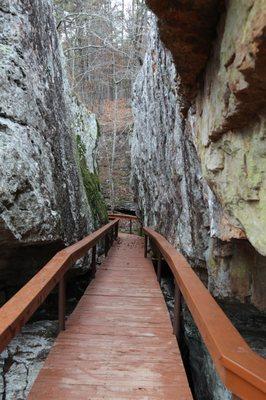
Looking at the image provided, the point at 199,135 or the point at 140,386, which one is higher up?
the point at 199,135

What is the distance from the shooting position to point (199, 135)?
14.5ft

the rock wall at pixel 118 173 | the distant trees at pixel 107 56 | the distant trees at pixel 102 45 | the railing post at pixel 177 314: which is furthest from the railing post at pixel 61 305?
the rock wall at pixel 118 173

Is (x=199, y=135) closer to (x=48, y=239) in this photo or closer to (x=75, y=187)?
(x=48, y=239)

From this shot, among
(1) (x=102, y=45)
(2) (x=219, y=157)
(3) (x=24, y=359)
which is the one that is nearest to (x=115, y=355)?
(3) (x=24, y=359)

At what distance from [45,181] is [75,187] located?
215 centimetres

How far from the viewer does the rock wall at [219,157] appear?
2391mm

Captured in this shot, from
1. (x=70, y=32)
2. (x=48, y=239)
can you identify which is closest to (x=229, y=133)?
(x=48, y=239)

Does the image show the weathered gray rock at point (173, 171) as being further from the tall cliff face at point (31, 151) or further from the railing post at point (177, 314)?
the tall cliff face at point (31, 151)

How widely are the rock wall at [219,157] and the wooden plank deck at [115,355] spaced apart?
1.27 meters

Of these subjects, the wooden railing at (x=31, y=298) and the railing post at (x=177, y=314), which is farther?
the railing post at (x=177, y=314)

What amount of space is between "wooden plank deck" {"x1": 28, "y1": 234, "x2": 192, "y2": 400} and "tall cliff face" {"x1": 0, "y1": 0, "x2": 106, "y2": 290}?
1.30 metres

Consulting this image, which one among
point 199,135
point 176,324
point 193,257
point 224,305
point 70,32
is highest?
point 70,32

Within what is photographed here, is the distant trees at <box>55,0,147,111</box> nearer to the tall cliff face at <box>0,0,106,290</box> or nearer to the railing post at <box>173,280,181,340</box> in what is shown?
the tall cliff face at <box>0,0,106,290</box>

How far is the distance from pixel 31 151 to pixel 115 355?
323 cm
